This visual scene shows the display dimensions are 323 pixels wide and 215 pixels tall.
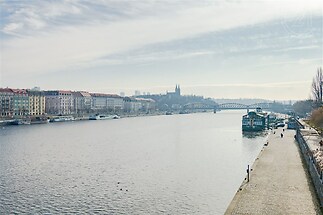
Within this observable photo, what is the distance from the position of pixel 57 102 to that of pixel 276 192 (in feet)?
243

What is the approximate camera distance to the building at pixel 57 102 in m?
80.7

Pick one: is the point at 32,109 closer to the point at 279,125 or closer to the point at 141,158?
the point at 279,125

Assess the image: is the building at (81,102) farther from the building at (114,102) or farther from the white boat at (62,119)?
the white boat at (62,119)

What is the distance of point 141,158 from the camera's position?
21.9m

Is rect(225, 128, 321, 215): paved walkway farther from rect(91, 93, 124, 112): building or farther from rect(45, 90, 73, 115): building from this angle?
rect(91, 93, 124, 112): building

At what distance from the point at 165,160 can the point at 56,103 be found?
6473 centimetres

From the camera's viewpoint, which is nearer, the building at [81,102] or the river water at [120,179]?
the river water at [120,179]

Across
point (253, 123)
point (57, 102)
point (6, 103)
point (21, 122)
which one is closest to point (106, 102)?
point (57, 102)

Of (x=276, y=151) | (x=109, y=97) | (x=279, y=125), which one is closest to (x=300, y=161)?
(x=276, y=151)

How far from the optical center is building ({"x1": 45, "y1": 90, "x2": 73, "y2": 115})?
8069 centimetres

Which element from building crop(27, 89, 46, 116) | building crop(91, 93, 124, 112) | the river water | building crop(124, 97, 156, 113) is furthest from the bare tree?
building crop(124, 97, 156, 113)

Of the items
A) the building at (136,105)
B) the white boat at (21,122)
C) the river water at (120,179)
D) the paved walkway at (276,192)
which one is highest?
the building at (136,105)

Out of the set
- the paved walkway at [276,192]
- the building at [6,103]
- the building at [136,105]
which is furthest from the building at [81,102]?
the paved walkway at [276,192]

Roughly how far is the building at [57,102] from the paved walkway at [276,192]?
220 feet
